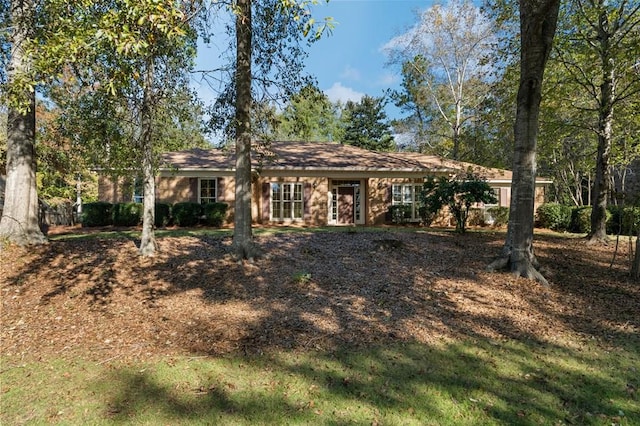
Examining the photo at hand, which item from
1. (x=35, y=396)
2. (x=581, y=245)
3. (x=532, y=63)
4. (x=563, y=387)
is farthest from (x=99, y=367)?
(x=581, y=245)

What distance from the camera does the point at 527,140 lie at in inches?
293

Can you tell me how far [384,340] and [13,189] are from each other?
8.46 m

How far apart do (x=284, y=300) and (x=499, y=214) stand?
15.2 metres

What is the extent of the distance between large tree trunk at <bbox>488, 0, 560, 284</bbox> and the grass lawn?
1.78 ft

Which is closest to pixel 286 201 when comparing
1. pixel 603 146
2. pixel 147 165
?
pixel 147 165

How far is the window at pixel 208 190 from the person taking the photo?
16.8m

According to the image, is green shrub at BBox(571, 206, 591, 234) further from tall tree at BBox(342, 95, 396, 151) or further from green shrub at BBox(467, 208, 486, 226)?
tall tree at BBox(342, 95, 396, 151)

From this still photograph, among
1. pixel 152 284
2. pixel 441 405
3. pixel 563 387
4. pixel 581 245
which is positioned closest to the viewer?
pixel 441 405

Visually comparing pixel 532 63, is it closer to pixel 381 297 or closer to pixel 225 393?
pixel 381 297

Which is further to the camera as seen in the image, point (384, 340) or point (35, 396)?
point (384, 340)

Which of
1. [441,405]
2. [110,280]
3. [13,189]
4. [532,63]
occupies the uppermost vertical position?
[532,63]

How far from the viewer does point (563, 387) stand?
151 inches

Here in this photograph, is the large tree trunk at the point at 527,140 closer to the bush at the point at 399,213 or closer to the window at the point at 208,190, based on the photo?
the bush at the point at 399,213

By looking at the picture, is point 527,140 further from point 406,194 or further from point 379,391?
point 406,194
